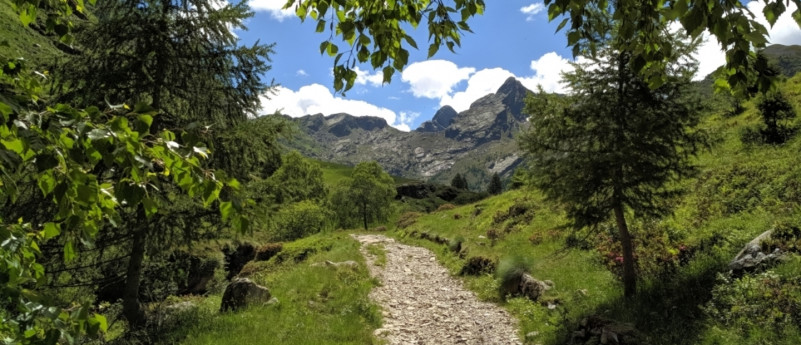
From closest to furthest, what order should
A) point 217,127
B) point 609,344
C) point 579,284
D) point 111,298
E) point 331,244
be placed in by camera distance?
point 609,344
point 217,127
point 579,284
point 111,298
point 331,244

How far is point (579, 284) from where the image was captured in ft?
42.6

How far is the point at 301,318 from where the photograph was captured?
1184 centimetres

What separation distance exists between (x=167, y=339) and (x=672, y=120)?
1324 centimetres

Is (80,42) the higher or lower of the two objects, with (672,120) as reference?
higher

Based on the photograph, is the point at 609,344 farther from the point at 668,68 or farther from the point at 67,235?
the point at 67,235

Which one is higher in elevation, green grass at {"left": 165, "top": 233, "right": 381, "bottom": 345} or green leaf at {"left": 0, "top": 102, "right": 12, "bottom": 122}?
green leaf at {"left": 0, "top": 102, "right": 12, "bottom": 122}

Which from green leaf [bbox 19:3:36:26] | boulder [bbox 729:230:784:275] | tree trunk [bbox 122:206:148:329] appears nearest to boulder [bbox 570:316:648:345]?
boulder [bbox 729:230:784:275]

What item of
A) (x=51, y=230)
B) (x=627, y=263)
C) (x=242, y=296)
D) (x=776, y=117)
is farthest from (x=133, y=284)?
(x=776, y=117)

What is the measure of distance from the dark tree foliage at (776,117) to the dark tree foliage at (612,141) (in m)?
11.4

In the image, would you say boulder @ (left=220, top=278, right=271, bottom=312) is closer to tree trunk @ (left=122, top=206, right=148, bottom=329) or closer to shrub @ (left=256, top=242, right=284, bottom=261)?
tree trunk @ (left=122, top=206, right=148, bottom=329)

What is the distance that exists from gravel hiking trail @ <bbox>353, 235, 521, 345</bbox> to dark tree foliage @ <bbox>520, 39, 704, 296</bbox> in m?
3.75

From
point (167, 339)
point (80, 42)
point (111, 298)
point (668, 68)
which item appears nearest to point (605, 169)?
point (668, 68)

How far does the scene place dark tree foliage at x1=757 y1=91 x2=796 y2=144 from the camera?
18469 millimetres

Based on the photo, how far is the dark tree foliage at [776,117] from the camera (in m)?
18.5
